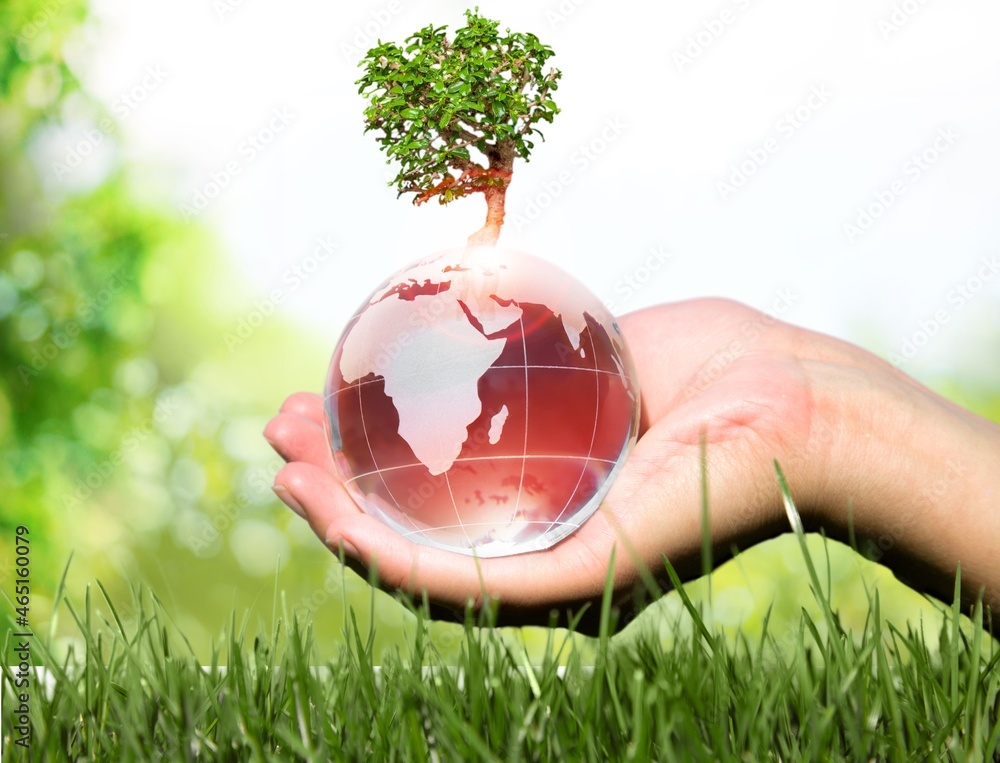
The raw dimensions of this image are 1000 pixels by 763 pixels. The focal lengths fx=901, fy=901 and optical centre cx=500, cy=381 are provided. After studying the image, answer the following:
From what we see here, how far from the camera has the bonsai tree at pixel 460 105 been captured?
3012mm

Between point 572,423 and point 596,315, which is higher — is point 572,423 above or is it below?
below

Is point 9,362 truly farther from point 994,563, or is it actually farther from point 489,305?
point 994,563

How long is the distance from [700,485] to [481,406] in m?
0.96

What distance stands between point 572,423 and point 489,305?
485 millimetres

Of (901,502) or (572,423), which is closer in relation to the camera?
(572,423)

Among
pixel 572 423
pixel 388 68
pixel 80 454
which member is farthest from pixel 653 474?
pixel 80 454

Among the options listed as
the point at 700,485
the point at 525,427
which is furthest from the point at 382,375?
the point at 700,485

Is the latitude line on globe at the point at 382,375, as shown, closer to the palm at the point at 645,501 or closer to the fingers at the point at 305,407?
the palm at the point at 645,501

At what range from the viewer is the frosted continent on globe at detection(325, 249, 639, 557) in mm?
2930

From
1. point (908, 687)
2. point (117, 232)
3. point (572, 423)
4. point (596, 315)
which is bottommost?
point (908, 687)

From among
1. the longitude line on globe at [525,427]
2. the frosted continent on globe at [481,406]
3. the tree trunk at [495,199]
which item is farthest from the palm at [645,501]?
the tree trunk at [495,199]

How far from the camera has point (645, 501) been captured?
323 centimetres

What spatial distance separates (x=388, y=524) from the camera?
129 inches

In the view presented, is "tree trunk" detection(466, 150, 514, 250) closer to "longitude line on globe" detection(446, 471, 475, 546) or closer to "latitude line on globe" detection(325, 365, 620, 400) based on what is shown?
"latitude line on globe" detection(325, 365, 620, 400)
